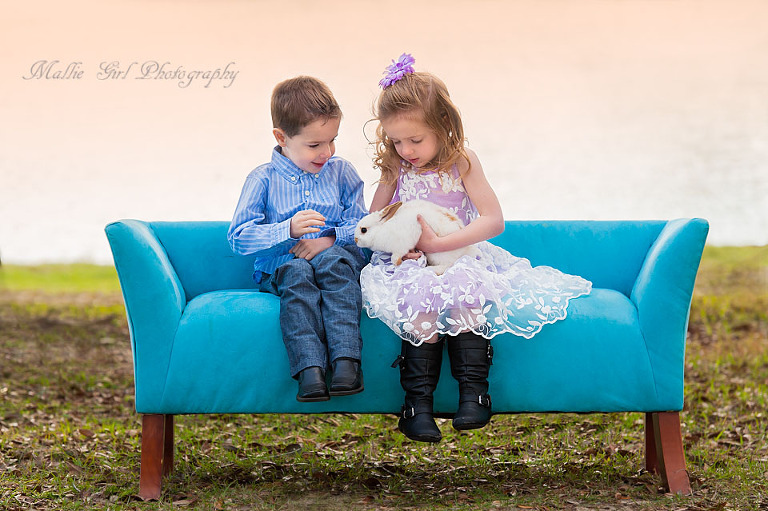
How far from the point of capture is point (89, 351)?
548 cm

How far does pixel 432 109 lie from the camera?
270cm

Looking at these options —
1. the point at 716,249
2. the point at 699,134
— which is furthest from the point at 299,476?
the point at 716,249

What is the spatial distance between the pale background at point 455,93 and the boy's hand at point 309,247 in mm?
3690

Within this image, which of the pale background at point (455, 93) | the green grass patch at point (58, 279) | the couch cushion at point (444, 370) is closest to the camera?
the couch cushion at point (444, 370)

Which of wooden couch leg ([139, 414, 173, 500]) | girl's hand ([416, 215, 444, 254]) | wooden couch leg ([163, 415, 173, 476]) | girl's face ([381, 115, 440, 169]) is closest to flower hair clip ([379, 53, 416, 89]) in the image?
girl's face ([381, 115, 440, 169])

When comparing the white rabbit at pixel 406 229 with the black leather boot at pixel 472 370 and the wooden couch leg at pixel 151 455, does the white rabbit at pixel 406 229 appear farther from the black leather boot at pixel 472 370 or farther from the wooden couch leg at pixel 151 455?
the wooden couch leg at pixel 151 455

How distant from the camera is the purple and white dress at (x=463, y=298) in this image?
245 centimetres

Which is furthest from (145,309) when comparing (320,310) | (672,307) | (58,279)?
(58,279)

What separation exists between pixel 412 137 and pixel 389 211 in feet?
0.87

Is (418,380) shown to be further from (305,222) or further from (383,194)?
(383,194)

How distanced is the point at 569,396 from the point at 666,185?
4989 millimetres

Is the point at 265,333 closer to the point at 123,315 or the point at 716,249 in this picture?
the point at 123,315

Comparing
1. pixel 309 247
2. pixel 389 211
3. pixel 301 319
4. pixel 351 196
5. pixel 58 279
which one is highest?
pixel 58 279

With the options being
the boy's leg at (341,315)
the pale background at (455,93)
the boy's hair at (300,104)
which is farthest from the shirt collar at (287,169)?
the pale background at (455,93)
